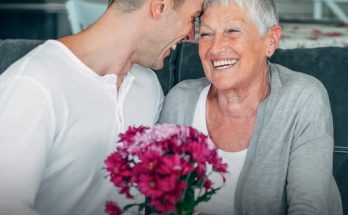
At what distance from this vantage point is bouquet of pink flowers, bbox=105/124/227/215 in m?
1.18

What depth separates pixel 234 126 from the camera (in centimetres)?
198

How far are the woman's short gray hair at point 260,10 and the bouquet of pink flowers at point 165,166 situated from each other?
2.22 feet

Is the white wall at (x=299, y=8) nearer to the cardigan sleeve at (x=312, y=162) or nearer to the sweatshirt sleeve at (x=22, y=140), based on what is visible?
the cardigan sleeve at (x=312, y=162)

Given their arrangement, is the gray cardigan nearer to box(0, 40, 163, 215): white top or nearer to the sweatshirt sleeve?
box(0, 40, 163, 215): white top

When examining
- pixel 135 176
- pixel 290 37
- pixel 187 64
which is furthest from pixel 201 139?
pixel 290 37

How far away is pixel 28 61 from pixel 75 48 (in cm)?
17

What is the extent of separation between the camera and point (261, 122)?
1881 millimetres

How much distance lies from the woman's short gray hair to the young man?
82 millimetres

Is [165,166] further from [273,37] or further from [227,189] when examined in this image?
[273,37]

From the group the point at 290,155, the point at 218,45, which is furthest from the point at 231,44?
the point at 290,155

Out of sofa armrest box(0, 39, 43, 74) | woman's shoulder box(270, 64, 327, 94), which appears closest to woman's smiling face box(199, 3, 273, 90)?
woman's shoulder box(270, 64, 327, 94)

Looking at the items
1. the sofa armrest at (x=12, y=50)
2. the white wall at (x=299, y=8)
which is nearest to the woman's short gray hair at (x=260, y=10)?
the sofa armrest at (x=12, y=50)

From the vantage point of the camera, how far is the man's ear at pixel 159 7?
182 centimetres

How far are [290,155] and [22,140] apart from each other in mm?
776
